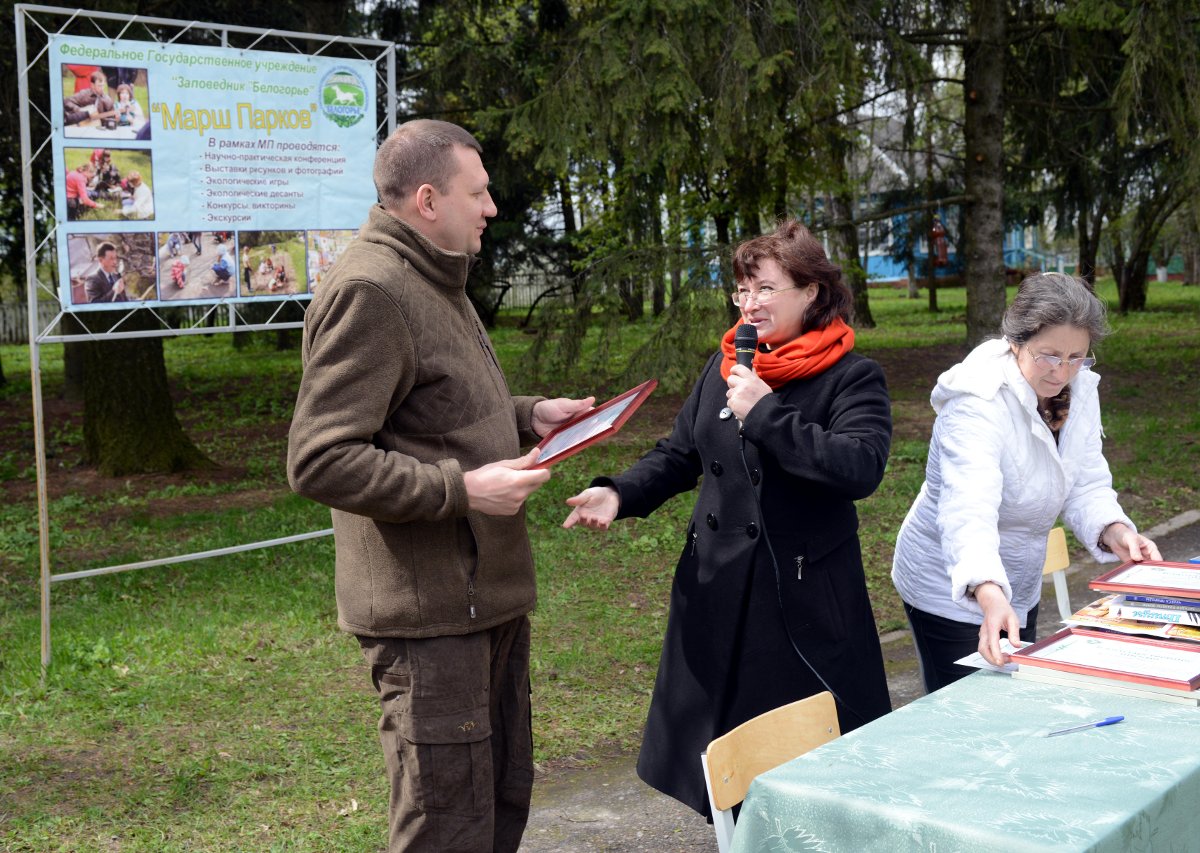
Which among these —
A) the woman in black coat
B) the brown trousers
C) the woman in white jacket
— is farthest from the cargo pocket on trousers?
the woman in white jacket

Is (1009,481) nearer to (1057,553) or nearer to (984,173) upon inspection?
(1057,553)

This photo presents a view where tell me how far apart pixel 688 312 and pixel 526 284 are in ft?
49.6

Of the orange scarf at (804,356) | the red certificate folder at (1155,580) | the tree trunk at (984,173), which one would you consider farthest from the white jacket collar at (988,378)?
the tree trunk at (984,173)

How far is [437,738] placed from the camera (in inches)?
106

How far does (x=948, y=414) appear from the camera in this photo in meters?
3.09

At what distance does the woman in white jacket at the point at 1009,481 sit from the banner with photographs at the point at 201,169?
3.64 metres

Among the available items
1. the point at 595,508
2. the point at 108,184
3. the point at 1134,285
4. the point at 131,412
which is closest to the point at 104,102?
the point at 108,184

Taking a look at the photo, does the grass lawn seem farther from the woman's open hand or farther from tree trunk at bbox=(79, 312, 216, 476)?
the woman's open hand

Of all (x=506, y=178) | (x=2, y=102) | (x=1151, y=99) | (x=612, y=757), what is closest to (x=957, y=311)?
(x=506, y=178)

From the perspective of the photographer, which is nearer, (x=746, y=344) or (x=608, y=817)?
(x=746, y=344)

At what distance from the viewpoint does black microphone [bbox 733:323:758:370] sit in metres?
3.00

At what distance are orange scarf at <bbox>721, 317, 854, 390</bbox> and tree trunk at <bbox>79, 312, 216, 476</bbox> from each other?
7773mm

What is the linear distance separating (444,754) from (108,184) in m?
3.66

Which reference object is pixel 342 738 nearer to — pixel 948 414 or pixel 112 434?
pixel 948 414
